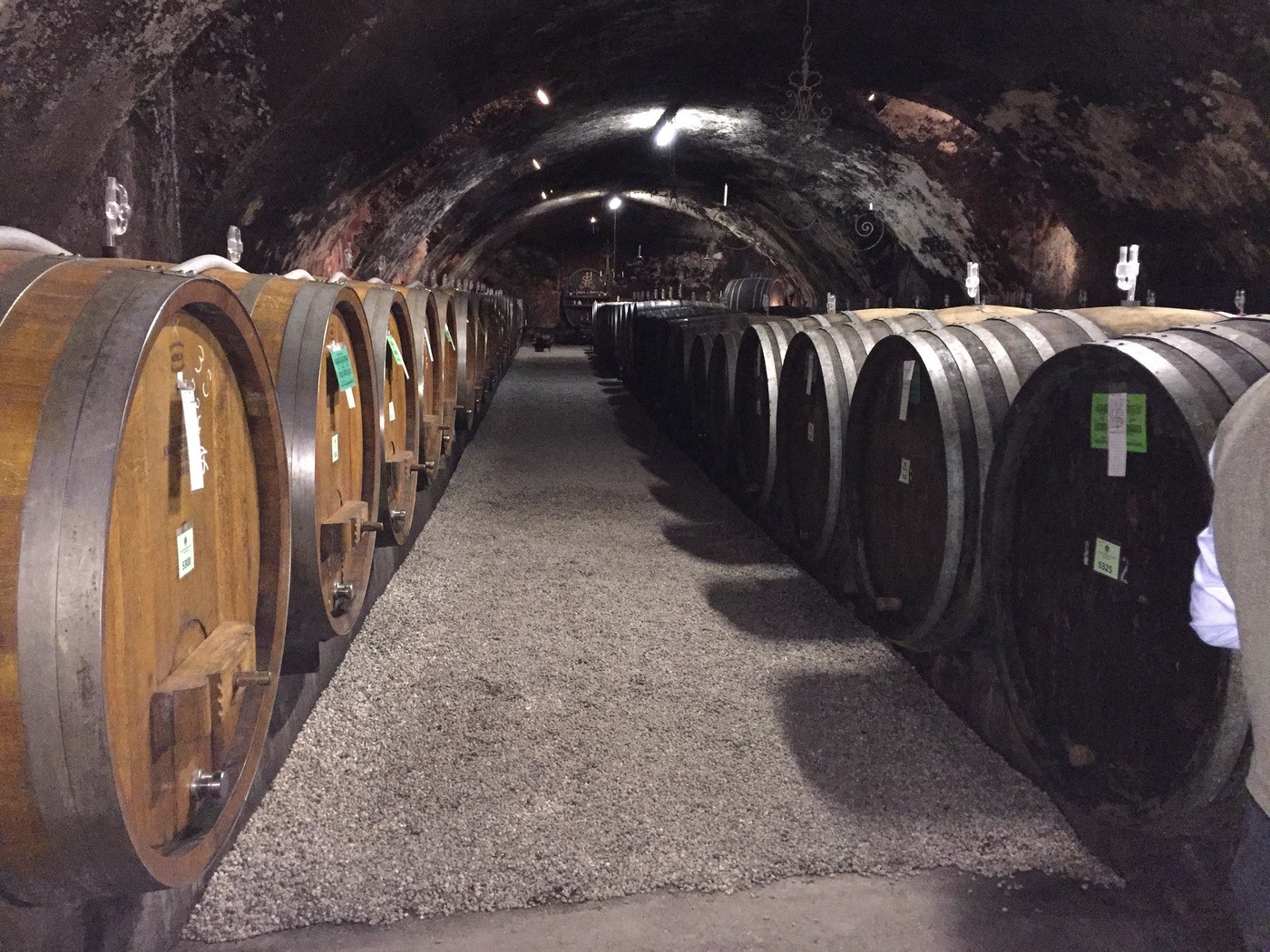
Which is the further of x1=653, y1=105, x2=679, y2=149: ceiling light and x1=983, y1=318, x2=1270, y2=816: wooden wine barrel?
x1=653, y1=105, x2=679, y2=149: ceiling light

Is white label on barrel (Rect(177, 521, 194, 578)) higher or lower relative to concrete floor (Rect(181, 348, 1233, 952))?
higher

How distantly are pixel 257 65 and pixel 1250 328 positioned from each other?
4.13m

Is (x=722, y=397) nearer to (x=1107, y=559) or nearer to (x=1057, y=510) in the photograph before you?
(x=1057, y=510)

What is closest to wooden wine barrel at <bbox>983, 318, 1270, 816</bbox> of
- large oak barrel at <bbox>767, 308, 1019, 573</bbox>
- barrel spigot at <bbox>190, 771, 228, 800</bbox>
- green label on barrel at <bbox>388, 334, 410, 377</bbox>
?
large oak barrel at <bbox>767, 308, 1019, 573</bbox>

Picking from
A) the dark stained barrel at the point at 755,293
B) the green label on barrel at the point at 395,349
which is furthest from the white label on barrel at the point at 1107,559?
the dark stained barrel at the point at 755,293

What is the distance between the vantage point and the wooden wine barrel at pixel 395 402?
9.58ft

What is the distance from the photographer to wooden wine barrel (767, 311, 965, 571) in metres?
3.57

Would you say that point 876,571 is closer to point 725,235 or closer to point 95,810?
point 95,810

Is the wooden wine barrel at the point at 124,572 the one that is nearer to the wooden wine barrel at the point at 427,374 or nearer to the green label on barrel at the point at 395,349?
the green label on barrel at the point at 395,349

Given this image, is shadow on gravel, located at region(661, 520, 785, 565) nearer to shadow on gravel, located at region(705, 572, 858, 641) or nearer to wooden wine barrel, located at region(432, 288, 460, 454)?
shadow on gravel, located at region(705, 572, 858, 641)

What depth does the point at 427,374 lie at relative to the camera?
14.0 feet

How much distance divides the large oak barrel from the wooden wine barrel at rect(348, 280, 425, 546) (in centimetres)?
162

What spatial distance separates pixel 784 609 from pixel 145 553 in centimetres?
287

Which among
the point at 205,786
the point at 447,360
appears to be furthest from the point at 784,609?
the point at 205,786
